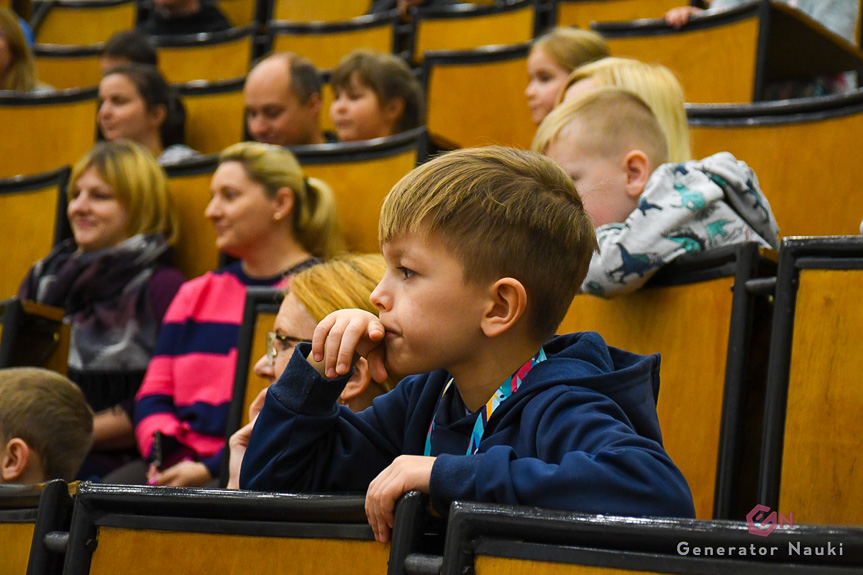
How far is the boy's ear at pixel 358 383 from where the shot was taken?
1.12 m

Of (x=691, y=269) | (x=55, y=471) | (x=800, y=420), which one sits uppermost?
(x=691, y=269)

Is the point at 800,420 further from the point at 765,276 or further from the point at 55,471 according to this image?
the point at 55,471

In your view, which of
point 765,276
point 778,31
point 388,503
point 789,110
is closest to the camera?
point 388,503

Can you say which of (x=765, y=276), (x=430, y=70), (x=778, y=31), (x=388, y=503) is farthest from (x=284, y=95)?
(x=388, y=503)

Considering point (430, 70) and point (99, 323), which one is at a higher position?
point (430, 70)

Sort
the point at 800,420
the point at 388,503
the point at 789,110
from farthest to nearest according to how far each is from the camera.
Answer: the point at 789,110
the point at 800,420
the point at 388,503

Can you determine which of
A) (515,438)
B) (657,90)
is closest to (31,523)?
(515,438)

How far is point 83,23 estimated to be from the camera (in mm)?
4102

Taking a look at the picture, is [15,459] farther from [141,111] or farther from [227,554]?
[141,111]

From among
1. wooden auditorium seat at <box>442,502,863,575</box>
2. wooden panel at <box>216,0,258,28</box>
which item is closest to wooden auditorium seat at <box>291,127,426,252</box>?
wooden auditorium seat at <box>442,502,863,575</box>

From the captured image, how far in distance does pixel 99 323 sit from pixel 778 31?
5.03 ft

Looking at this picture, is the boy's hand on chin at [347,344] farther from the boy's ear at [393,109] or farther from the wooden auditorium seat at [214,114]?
the wooden auditorium seat at [214,114]

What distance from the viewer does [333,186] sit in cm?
209

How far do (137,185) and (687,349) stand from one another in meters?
1.39
